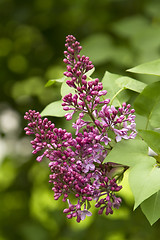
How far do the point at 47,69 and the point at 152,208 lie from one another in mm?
2362

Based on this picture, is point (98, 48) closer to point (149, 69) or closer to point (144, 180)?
point (149, 69)

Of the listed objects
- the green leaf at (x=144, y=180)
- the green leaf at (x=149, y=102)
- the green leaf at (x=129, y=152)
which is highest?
the green leaf at (x=149, y=102)

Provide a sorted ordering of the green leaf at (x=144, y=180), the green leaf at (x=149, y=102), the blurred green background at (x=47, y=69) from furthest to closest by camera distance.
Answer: the blurred green background at (x=47, y=69)
the green leaf at (x=149, y=102)
the green leaf at (x=144, y=180)

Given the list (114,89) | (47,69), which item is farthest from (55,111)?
(47,69)

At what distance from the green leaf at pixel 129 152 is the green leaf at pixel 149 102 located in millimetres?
125

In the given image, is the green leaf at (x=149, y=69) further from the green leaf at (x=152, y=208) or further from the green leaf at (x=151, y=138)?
the green leaf at (x=152, y=208)

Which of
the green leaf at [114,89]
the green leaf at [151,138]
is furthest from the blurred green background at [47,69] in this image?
the green leaf at [151,138]

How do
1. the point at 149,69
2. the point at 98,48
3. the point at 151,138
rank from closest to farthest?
the point at 151,138
the point at 149,69
the point at 98,48

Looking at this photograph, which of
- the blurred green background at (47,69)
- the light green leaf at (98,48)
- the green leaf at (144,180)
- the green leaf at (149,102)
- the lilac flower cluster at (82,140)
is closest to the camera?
the green leaf at (144,180)

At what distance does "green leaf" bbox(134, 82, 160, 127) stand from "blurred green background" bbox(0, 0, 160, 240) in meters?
1.37

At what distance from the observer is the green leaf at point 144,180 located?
30.5 inches

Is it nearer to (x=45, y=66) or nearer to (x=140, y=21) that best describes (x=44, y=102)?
(x=45, y=66)

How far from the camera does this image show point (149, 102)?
101cm

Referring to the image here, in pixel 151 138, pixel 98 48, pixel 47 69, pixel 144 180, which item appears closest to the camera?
pixel 144 180
